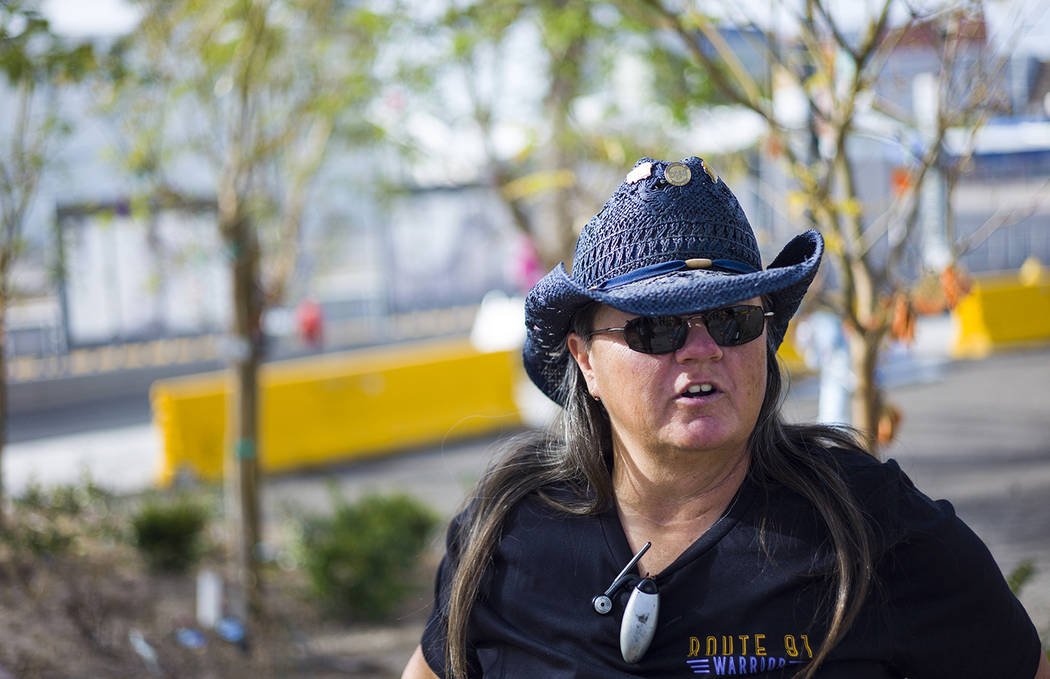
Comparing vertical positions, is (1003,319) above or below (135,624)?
above

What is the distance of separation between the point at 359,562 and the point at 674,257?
4.82m

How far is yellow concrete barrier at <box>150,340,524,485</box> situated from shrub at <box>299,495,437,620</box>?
370 cm

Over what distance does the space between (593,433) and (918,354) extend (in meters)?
12.8

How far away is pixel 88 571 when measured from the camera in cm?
614

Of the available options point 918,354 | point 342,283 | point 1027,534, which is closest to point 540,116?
point 1027,534

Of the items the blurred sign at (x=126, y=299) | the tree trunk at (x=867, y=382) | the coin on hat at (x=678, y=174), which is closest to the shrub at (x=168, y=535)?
the tree trunk at (x=867, y=382)

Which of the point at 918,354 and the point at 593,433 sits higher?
the point at 593,433

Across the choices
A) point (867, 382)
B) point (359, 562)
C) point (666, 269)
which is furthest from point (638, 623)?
point (359, 562)

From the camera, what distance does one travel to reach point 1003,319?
1431 centimetres

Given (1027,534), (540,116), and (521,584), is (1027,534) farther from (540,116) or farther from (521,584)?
(521,584)

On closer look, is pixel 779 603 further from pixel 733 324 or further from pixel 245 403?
pixel 245 403

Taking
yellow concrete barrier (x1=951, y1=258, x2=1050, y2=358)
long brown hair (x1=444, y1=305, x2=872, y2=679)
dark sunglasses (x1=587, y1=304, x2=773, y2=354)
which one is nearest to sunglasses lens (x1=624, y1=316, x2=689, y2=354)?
dark sunglasses (x1=587, y1=304, x2=773, y2=354)

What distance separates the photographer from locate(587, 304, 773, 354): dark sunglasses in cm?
177

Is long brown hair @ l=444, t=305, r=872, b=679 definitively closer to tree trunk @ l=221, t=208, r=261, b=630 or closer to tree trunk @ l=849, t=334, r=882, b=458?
tree trunk @ l=849, t=334, r=882, b=458
